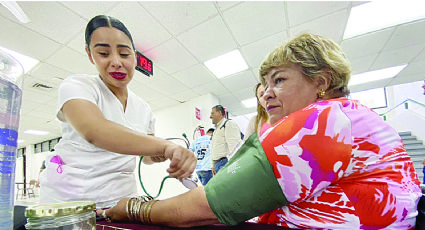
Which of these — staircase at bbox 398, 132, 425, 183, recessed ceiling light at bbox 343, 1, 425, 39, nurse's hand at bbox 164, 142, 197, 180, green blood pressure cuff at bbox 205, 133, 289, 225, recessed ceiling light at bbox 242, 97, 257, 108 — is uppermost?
recessed ceiling light at bbox 343, 1, 425, 39

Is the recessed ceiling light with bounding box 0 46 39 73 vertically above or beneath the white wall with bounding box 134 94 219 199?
above

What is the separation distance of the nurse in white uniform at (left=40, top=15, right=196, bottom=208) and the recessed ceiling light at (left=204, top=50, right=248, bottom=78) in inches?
121

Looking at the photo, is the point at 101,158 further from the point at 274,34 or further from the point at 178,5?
the point at 274,34

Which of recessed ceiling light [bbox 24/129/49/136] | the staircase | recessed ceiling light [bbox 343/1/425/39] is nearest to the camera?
recessed ceiling light [bbox 343/1/425/39]

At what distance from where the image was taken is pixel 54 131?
850 cm

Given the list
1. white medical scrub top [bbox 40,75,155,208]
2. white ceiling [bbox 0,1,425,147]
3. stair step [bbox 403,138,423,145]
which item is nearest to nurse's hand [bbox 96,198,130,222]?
white medical scrub top [bbox 40,75,155,208]

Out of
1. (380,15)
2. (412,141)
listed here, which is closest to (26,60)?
(380,15)

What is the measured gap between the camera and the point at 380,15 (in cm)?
304

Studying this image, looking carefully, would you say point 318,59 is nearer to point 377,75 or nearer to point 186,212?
point 186,212

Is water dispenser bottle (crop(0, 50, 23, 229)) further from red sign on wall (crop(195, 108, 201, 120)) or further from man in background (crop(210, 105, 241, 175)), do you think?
red sign on wall (crop(195, 108, 201, 120))

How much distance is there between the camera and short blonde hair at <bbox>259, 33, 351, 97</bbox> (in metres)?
0.74

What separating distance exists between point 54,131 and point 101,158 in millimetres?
9990

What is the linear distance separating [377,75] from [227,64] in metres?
4.20

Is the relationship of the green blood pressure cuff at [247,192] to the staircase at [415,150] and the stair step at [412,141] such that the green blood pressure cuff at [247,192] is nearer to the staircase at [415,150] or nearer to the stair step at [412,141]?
the staircase at [415,150]
